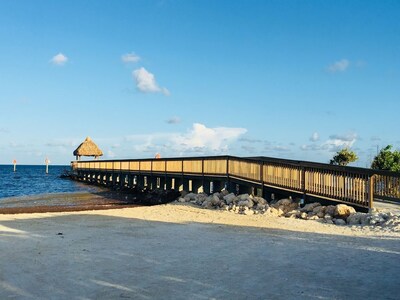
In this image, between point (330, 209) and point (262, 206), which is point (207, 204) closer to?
point (262, 206)

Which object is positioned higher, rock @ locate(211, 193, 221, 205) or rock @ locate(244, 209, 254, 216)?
rock @ locate(211, 193, 221, 205)

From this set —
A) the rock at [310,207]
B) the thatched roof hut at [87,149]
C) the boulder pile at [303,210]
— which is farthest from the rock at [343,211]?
the thatched roof hut at [87,149]

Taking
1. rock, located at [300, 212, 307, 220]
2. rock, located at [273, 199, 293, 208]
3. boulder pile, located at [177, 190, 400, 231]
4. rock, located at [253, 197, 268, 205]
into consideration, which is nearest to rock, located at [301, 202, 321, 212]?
boulder pile, located at [177, 190, 400, 231]

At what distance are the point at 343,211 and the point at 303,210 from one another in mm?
1739

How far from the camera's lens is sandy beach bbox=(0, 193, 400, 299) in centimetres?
555

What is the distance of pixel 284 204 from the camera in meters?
15.6

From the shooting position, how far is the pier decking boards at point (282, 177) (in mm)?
12932

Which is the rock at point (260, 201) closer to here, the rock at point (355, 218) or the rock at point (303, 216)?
the rock at point (303, 216)

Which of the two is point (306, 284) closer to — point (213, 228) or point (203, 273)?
point (203, 273)

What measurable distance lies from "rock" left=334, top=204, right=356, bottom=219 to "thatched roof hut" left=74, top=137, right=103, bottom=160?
56012mm

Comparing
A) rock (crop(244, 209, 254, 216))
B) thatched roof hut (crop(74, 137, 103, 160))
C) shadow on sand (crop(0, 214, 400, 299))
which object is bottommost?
shadow on sand (crop(0, 214, 400, 299))

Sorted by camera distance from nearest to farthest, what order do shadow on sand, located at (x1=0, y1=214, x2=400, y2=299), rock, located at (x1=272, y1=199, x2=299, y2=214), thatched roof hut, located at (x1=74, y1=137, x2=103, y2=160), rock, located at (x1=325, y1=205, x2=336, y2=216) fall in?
shadow on sand, located at (x1=0, y1=214, x2=400, y2=299)
rock, located at (x1=325, y1=205, x2=336, y2=216)
rock, located at (x1=272, y1=199, x2=299, y2=214)
thatched roof hut, located at (x1=74, y1=137, x2=103, y2=160)

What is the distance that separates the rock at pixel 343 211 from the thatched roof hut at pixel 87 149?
56.0 meters

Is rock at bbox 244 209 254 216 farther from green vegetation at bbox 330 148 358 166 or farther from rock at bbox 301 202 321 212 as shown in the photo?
green vegetation at bbox 330 148 358 166
